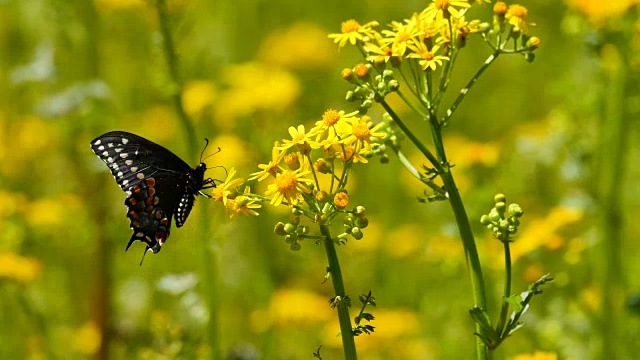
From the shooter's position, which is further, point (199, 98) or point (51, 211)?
point (51, 211)

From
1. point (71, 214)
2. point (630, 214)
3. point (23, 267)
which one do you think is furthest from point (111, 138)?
point (630, 214)

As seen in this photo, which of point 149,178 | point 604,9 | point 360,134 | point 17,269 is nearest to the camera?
point 360,134

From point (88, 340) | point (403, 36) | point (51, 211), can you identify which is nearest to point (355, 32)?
point (403, 36)

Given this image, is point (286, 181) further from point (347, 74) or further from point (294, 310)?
point (294, 310)

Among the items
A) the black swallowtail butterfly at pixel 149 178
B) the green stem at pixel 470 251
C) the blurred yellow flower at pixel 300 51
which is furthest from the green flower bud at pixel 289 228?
the blurred yellow flower at pixel 300 51

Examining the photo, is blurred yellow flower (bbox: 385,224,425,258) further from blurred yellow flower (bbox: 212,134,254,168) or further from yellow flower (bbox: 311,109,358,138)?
yellow flower (bbox: 311,109,358,138)

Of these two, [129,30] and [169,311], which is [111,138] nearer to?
[169,311]

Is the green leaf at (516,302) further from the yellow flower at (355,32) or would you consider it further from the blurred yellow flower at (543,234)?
the blurred yellow flower at (543,234)

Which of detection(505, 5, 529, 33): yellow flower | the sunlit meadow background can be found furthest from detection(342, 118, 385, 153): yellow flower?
the sunlit meadow background
